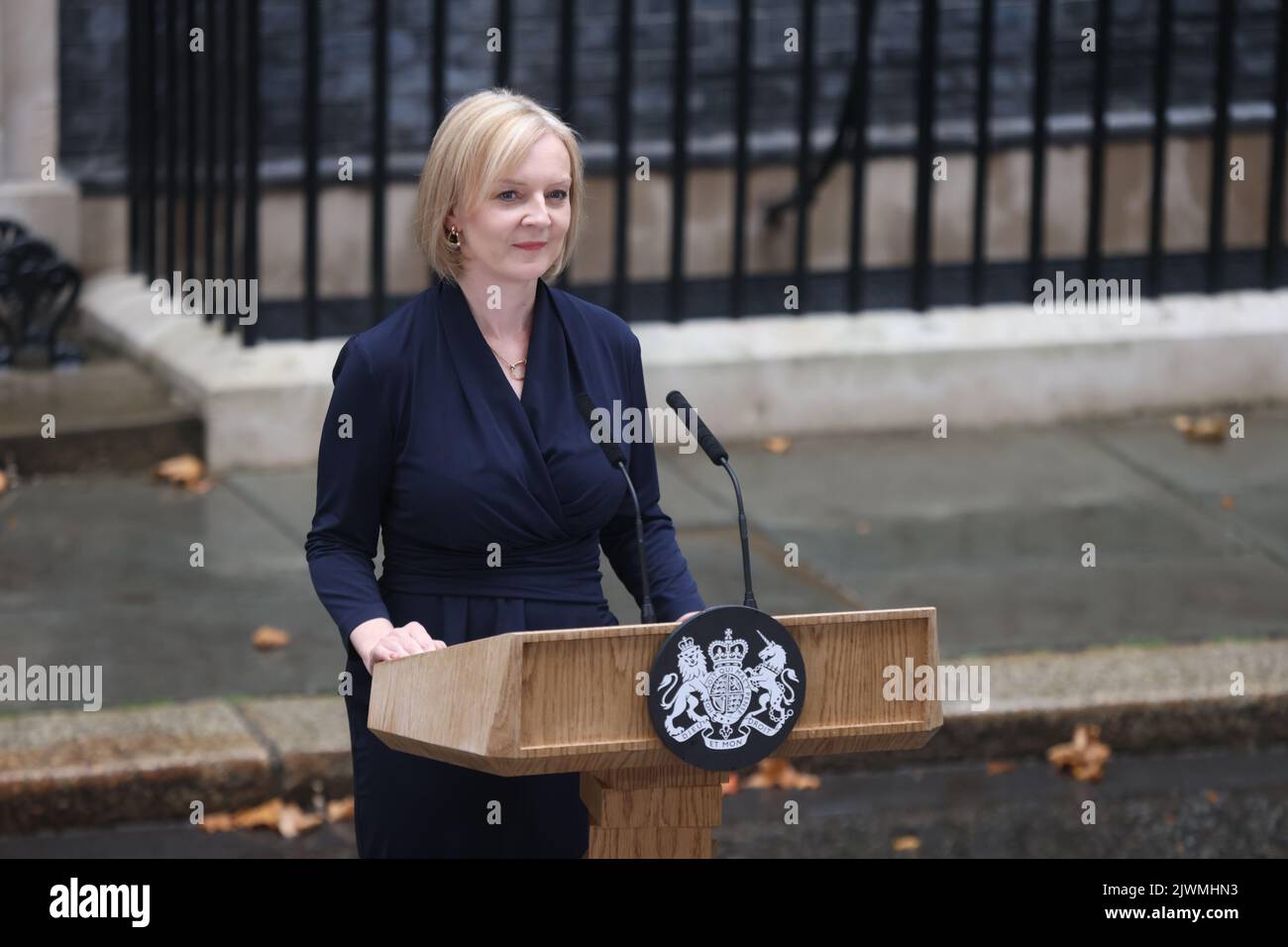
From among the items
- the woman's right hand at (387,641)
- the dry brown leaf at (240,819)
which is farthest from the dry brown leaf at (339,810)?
the woman's right hand at (387,641)

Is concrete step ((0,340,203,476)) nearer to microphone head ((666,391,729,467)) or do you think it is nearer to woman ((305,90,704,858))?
woman ((305,90,704,858))

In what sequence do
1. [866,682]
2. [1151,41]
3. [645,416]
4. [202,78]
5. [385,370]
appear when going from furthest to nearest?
[1151,41], [202,78], [645,416], [385,370], [866,682]

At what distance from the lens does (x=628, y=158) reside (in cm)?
862

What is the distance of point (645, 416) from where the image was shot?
3645 mm

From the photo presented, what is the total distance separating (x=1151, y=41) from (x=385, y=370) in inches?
334

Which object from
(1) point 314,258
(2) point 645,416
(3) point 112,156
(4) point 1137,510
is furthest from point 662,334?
(2) point 645,416

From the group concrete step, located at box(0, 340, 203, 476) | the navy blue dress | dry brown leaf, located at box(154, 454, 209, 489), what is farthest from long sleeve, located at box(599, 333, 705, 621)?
concrete step, located at box(0, 340, 203, 476)

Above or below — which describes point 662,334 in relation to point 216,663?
above

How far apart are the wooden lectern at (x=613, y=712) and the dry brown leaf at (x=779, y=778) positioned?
2.58 meters

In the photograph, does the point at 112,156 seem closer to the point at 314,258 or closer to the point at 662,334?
the point at 314,258

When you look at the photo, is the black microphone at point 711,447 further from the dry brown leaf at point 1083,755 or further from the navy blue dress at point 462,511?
the dry brown leaf at point 1083,755

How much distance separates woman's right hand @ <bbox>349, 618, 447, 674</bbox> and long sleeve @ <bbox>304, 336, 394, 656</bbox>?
3cm

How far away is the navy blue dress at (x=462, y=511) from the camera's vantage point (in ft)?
11.3

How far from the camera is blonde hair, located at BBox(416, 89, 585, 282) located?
332 cm
